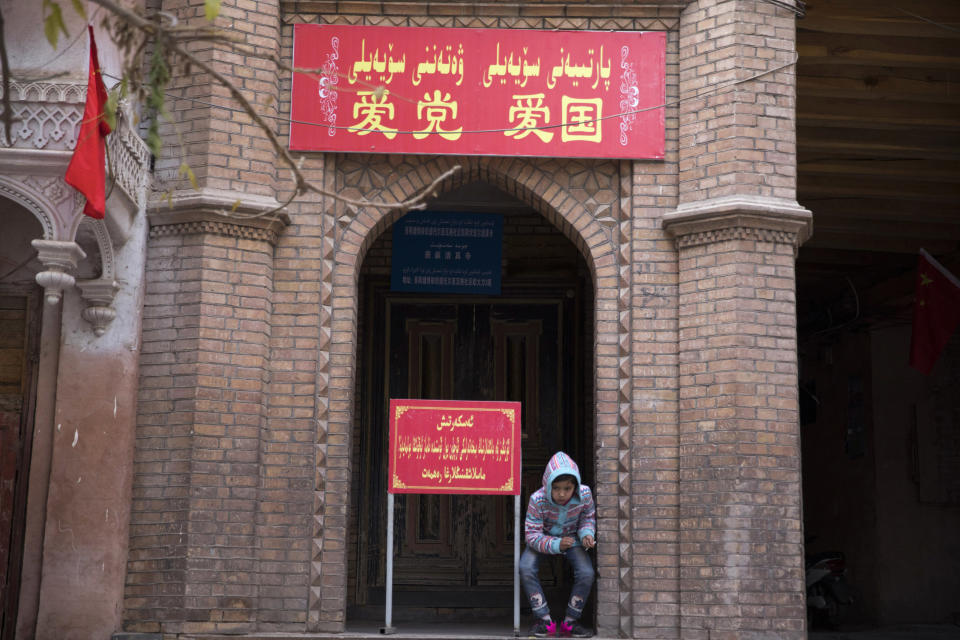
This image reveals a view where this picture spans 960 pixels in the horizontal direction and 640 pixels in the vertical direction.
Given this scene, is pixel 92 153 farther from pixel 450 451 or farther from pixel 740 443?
pixel 740 443

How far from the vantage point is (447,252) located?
1074 cm

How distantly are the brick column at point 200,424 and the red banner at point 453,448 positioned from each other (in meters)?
1.06

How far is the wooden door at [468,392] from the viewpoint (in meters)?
11.2

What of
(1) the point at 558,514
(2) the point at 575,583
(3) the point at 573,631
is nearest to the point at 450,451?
(1) the point at 558,514

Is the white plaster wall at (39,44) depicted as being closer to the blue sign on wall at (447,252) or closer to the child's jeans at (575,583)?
the blue sign on wall at (447,252)

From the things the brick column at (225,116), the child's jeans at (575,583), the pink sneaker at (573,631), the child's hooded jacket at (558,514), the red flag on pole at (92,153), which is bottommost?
the pink sneaker at (573,631)

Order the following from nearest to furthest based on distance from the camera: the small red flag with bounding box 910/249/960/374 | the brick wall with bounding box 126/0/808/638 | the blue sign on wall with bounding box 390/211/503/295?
the brick wall with bounding box 126/0/808/638 → the blue sign on wall with bounding box 390/211/503/295 → the small red flag with bounding box 910/249/960/374

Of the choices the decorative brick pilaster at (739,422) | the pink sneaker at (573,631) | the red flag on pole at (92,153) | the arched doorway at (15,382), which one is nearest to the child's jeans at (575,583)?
the pink sneaker at (573,631)

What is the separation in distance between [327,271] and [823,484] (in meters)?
9.77

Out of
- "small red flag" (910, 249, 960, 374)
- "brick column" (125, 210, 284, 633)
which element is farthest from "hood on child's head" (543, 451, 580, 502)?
"small red flag" (910, 249, 960, 374)

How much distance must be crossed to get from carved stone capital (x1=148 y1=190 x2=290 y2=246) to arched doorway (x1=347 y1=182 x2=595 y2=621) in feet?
9.00

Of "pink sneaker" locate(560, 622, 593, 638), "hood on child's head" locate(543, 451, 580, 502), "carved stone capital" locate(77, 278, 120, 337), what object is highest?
"carved stone capital" locate(77, 278, 120, 337)

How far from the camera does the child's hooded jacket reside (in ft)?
27.7

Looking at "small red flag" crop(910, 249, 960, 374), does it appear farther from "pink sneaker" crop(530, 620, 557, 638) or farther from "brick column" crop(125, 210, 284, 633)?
"brick column" crop(125, 210, 284, 633)
